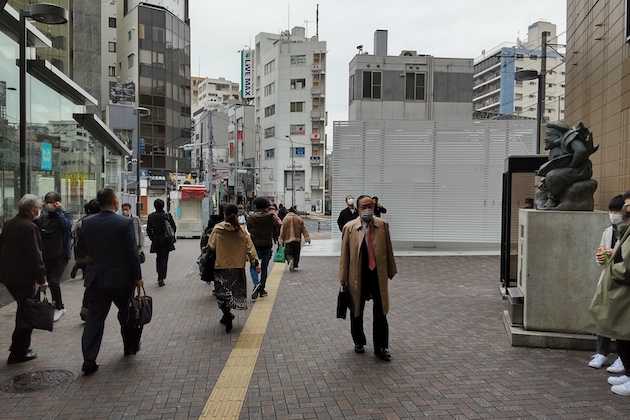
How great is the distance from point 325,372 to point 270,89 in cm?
6403

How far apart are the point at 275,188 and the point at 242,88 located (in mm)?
19306

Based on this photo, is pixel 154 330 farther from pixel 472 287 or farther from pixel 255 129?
pixel 255 129

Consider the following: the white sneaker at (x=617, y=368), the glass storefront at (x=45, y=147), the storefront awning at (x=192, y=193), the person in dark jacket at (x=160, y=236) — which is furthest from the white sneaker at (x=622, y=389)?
the storefront awning at (x=192, y=193)

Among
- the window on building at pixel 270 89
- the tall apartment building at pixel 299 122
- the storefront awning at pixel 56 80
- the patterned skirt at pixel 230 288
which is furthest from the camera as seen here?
the window on building at pixel 270 89

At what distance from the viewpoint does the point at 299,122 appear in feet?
207

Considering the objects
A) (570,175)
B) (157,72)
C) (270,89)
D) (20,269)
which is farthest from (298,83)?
(20,269)

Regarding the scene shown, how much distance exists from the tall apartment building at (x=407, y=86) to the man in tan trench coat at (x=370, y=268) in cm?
3325

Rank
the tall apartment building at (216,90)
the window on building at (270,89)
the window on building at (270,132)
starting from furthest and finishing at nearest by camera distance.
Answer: the tall apartment building at (216,90) < the window on building at (270,89) < the window on building at (270,132)

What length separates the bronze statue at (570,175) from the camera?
6.02 metres

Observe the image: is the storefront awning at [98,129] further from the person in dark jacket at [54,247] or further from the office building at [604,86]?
the office building at [604,86]

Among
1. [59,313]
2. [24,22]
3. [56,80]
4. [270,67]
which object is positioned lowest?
[59,313]

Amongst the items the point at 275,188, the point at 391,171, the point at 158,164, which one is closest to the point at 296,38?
the point at 275,188

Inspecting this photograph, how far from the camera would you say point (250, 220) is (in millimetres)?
9344

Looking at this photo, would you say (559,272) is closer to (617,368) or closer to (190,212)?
(617,368)
